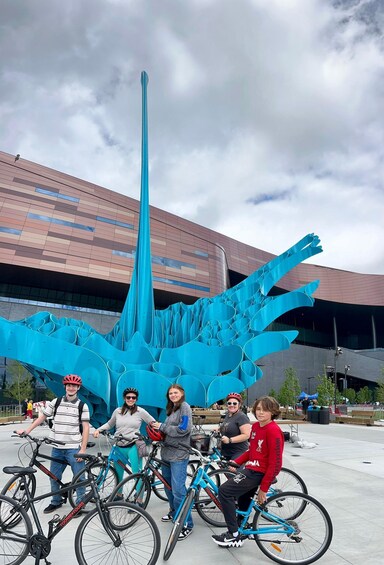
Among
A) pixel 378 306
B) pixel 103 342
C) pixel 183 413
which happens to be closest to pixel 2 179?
pixel 103 342

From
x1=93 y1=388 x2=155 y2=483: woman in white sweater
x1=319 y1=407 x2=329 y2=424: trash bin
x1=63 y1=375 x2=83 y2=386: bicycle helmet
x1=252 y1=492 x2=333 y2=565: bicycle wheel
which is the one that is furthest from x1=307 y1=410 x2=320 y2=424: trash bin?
x1=63 y1=375 x2=83 y2=386: bicycle helmet

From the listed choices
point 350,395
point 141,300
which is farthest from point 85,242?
point 350,395

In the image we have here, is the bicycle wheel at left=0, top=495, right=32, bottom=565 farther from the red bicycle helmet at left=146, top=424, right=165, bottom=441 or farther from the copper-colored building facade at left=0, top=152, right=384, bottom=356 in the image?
the copper-colored building facade at left=0, top=152, right=384, bottom=356

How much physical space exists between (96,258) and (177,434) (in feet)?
120

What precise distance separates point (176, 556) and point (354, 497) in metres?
3.70

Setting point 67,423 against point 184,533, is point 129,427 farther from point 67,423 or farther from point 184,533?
point 184,533

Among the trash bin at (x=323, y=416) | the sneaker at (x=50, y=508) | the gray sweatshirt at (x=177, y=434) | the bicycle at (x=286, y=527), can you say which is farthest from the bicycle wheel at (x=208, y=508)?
the trash bin at (x=323, y=416)

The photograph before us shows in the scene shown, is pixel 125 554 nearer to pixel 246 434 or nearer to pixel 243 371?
pixel 246 434

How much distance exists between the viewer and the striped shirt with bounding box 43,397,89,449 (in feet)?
16.6

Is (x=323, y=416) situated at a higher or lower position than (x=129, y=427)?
lower

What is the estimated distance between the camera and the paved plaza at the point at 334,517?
3.97 m

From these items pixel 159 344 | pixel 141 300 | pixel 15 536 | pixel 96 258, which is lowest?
pixel 15 536

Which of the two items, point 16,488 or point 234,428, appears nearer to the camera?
point 16,488

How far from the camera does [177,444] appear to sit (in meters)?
4.43
